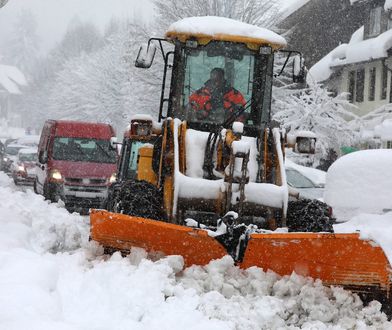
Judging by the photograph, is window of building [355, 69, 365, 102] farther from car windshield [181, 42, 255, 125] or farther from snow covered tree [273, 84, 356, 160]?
car windshield [181, 42, 255, 125]

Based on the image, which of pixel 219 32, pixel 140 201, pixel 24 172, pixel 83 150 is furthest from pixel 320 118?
pixel 140 201

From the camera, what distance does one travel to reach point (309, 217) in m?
7.15

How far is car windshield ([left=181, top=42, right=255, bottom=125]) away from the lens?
7.93 m

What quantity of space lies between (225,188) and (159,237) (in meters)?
1.10

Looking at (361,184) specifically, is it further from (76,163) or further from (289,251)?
(76,163)

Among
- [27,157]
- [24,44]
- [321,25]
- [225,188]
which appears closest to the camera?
[225,188]

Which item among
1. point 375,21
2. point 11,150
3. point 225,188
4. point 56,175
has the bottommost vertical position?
point 11,150

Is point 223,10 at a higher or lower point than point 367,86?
higher

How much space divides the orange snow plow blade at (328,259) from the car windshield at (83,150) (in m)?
9.84

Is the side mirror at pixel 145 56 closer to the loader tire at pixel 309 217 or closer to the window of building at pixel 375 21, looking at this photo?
the loader tire at pixel 309 217

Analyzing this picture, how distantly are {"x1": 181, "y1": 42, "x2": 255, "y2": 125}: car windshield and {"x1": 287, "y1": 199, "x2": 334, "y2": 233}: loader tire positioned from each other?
1.29m

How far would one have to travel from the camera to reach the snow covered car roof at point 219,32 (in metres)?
7.80

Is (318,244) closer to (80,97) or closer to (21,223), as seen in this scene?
(21,223)

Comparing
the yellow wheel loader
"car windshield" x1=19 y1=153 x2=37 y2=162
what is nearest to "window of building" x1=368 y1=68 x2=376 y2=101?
"car windshield" x1=19 y1=153 x2=37 y2=162
